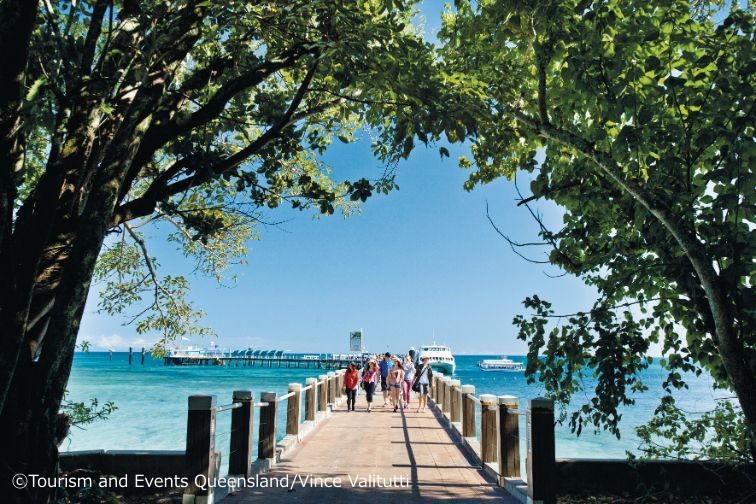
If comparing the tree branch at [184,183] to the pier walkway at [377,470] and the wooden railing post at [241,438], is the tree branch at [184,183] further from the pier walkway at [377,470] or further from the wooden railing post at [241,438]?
the pier walkway at [377,470]

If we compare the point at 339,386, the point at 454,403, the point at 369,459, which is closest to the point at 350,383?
the point at 339,386

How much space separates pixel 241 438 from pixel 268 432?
1.41 m

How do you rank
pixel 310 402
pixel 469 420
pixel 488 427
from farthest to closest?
pixel 310 402, pixel 469 420, pixel 488 427

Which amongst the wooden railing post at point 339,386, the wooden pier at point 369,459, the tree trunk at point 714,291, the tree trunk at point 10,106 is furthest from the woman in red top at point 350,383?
the tree trunk at point 10,106

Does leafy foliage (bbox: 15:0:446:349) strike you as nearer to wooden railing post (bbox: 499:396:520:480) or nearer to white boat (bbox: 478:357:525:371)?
wooden railing post (bbox: 499:396:520:480)

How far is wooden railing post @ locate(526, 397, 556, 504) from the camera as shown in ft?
23.2

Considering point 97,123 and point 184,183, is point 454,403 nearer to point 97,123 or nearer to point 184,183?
point 184,183

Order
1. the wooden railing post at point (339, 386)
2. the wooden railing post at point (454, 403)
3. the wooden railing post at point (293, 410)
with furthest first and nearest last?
the wooden railing post at point (339, 386)
the wooden railing post at point (454, 403)
the wooden railing post at point (293, 410)

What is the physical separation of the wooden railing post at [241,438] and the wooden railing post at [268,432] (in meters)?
1.10

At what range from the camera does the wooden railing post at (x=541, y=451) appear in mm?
7078

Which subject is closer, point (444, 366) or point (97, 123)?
point (97, 123)

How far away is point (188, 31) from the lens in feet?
21.5

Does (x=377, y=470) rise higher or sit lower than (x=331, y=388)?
lower

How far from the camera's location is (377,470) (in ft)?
32.0
